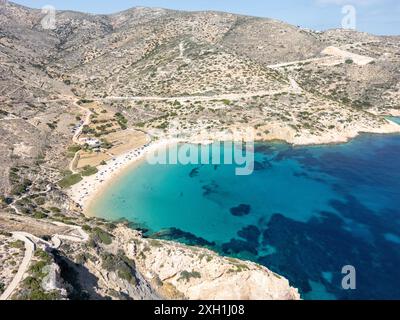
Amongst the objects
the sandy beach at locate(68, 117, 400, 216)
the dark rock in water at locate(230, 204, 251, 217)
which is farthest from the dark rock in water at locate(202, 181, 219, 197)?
the sandy beach at locate(68, 117, 400, 216)

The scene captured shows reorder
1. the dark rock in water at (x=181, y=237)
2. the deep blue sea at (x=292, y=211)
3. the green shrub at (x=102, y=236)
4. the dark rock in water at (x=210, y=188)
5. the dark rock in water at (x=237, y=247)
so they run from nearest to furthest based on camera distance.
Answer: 1. the deep blue sea at (x=292, y=211)
2. the green shrub at (x=102, y=236)
3. the dark rock in water at (x=237, y=247)
4. the dark rock in water at (x=181, y=237)
5. the dark rock in water at (x=210, y=188)

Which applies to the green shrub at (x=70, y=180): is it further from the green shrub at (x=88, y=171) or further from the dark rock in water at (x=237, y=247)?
the dark rock in water at (x=237, y=247)

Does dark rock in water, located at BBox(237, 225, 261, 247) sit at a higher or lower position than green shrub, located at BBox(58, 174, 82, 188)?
lower

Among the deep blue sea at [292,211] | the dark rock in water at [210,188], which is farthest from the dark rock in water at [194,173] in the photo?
the dark rock in water at [210,188]

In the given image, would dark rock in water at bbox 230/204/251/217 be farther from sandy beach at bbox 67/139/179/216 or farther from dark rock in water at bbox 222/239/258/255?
sandy beach at bbox 67/139/179/216

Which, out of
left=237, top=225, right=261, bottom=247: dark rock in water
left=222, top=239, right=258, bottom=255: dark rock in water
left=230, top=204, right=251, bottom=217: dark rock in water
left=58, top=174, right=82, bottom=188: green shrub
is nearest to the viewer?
left=222, top=239, right=258, bottom=255: dark rock in water

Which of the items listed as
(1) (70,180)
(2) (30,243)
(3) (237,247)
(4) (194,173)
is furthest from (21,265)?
(4) (194,173)
